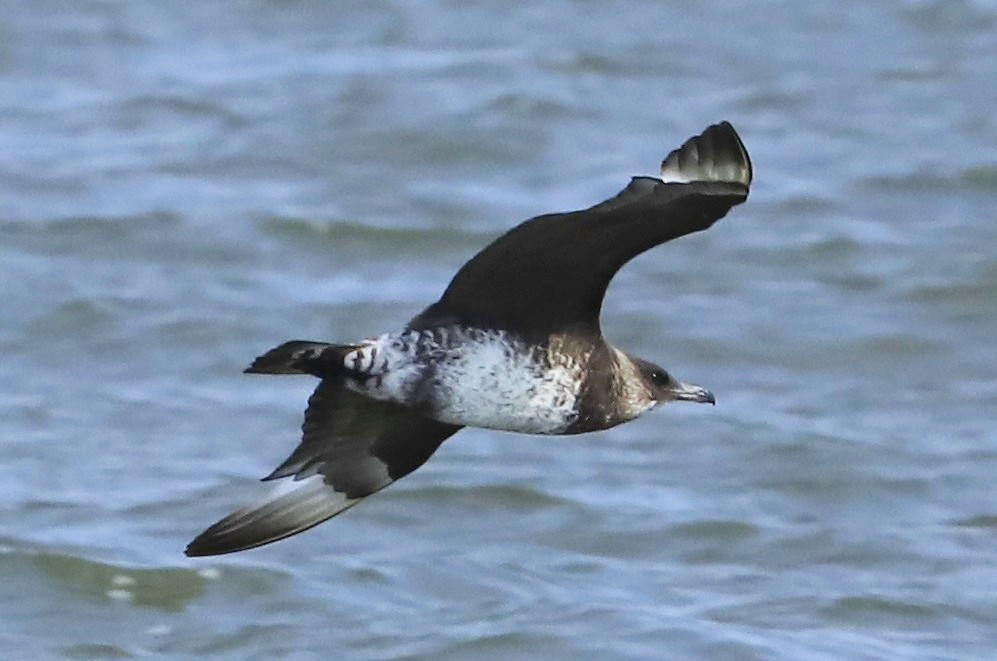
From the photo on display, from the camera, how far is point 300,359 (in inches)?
239

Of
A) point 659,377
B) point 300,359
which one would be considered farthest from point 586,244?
point 659,377

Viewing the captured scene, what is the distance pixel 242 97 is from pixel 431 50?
57.3 inches

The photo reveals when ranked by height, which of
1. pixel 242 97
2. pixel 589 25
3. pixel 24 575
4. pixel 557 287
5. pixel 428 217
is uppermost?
pixel 589 25

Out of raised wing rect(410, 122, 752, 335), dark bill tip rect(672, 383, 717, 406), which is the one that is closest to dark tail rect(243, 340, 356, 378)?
raised wing rect(410, 122, 752, 335)

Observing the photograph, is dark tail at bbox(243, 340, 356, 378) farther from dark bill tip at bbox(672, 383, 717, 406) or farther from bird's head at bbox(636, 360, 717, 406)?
dark bill tip at bbox(672, 383, 717, 406)

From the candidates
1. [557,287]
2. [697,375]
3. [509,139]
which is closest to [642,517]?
[697,375]

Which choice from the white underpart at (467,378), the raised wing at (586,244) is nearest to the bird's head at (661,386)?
the raised wing at (586,244)

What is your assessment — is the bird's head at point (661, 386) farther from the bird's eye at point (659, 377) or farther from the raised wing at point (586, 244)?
the raised wing at point (586, 244)

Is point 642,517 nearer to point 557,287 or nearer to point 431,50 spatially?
point 557,287

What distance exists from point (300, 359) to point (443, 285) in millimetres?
5497

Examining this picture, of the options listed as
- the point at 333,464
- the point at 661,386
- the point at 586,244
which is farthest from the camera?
the point at 333,464

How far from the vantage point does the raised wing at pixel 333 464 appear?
695cm

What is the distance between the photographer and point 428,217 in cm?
1218

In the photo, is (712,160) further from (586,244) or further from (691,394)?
(691,394)
